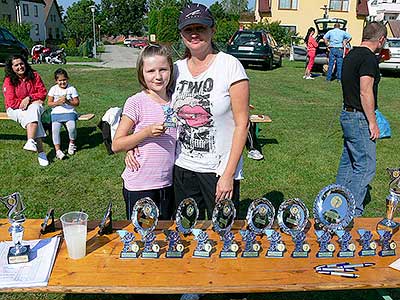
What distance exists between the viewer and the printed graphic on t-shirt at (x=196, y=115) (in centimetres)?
215

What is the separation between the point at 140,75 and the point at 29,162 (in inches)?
146

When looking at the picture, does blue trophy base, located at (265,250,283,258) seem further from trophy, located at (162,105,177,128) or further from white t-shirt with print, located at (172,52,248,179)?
trophy, located at (162,105,177,128)

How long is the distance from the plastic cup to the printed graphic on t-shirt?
68 centimetres

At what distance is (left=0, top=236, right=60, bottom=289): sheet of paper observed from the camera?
173 centimetres

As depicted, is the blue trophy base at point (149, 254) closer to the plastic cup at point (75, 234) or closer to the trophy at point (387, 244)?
the plastic cup at point (75, 234)

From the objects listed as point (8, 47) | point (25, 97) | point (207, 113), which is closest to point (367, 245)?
point (207, 113)

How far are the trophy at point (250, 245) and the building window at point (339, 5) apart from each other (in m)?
33.8

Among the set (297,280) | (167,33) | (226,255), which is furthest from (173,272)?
(167,33)

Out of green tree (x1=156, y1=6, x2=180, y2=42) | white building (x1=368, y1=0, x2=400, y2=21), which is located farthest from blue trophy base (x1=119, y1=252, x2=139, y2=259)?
white building (x1=368, y1=0, x2=400, y2=21)

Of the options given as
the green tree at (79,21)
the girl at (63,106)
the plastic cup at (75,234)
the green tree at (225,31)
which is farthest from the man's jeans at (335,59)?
the green tree at (79,21)

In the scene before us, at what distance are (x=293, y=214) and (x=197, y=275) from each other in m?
0.60

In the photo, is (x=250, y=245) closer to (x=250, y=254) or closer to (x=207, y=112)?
(x=250, y=254)

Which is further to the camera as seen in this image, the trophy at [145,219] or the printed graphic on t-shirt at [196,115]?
the printed graphic on t-shirt at [196,115]

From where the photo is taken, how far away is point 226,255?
77.5 inches
